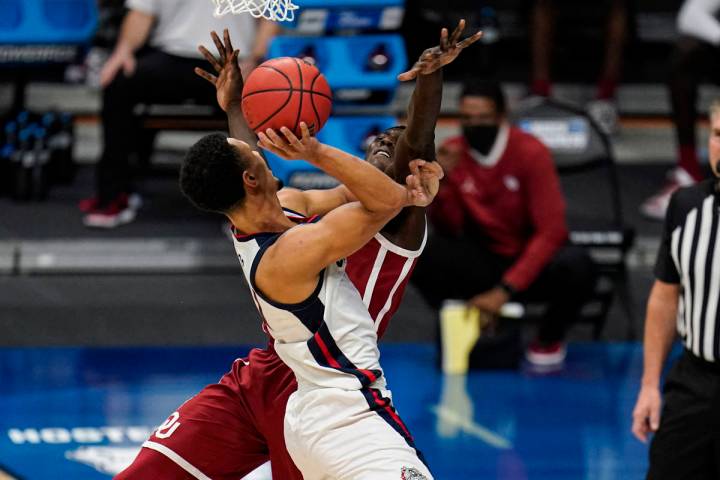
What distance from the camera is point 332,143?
787 cm

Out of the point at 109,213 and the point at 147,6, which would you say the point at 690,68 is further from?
the point at 109,213

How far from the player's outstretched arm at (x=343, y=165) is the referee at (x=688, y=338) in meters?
1.25

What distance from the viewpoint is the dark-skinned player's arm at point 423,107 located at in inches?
159

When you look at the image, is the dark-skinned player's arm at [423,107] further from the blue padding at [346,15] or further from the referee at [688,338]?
the blue padding at [346,15]

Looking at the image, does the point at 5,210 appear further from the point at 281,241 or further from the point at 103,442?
the point at 281,241

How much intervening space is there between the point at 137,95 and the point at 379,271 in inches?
180

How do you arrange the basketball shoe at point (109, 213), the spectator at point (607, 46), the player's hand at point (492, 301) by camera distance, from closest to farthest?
1. the player's hand at point (492, 301)
2. the basketball shoe at point (109, 213)
3. the spectator at point (607, 46)

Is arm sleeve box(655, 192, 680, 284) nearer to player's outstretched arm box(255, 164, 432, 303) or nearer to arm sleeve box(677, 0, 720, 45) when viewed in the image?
player's outstretched arm box(255, 164, 432, 303)

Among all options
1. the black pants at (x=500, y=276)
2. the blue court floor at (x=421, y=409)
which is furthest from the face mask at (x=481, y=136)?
the blue court floor at (x=421, y=409)

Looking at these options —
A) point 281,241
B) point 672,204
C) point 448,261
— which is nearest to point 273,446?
point 281,241

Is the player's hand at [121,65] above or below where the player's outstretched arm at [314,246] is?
below

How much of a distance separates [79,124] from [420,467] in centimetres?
751

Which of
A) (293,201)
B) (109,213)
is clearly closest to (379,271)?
(293,201)

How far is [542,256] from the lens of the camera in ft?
23.7
